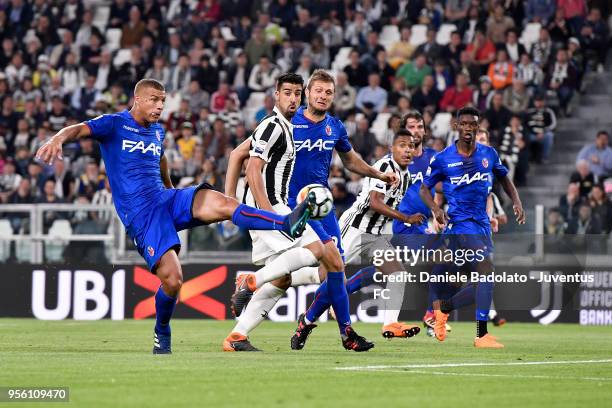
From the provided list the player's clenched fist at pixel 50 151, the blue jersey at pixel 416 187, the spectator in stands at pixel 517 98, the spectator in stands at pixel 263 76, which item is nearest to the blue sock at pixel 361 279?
the blue jersey at pixel 416 187

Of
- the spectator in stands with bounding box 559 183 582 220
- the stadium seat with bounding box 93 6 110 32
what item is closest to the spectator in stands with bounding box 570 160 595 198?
the spectator in stands with bounding box 559 183 582 220

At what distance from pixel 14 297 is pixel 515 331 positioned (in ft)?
26.5

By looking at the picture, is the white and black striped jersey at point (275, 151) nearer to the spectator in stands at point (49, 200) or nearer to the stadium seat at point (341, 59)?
the spectator in stands at point (49, 200)

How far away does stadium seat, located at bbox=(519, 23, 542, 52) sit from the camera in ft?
80.9

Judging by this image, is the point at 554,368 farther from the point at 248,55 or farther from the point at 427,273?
the point at 248,55

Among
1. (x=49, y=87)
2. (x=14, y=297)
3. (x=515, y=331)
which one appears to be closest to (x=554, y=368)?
(x=515, y=331)

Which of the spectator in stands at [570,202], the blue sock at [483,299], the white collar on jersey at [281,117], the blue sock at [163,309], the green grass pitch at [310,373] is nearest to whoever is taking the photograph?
the green grass pitch at [310,373]

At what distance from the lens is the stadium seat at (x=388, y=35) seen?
2662 cm

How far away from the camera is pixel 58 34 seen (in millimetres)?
29125

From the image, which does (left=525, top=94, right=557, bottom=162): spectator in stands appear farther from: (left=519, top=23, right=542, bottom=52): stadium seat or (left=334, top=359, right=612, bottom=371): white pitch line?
(left=334, top=359, right=612, bottom=371): white pitch line

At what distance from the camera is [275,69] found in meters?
26.1

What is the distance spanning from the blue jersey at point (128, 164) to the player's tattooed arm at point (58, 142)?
0.29 metres

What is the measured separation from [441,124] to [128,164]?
13.1 metres

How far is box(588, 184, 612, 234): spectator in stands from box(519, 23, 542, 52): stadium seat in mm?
5510
